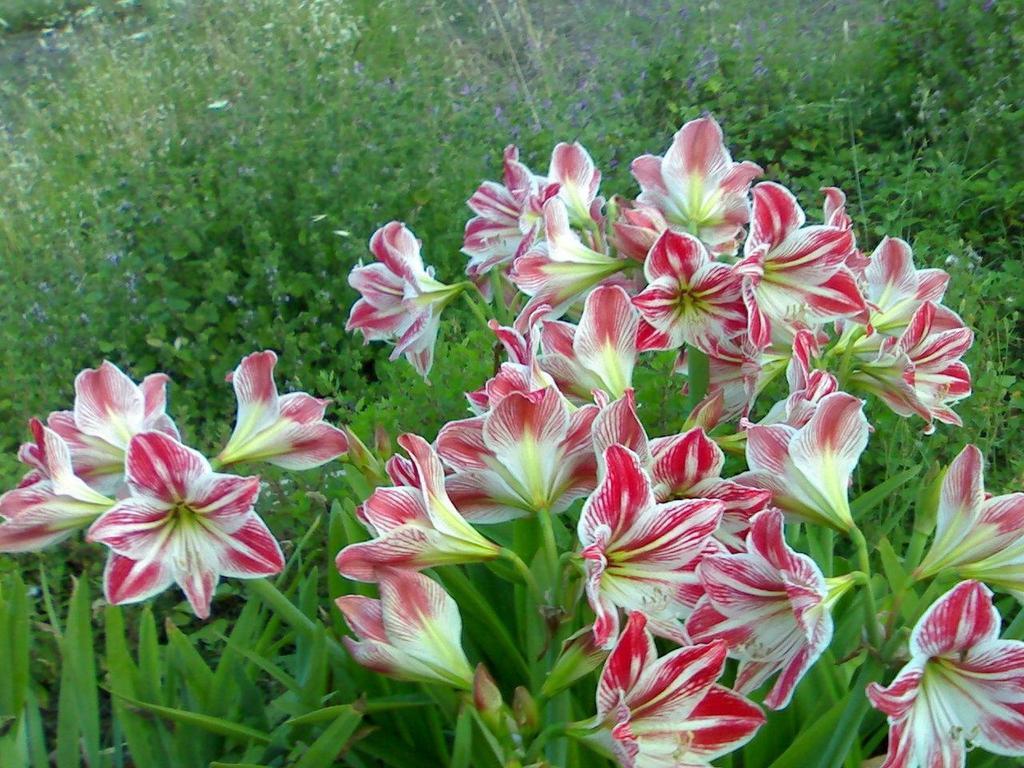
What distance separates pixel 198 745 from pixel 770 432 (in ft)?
3.07

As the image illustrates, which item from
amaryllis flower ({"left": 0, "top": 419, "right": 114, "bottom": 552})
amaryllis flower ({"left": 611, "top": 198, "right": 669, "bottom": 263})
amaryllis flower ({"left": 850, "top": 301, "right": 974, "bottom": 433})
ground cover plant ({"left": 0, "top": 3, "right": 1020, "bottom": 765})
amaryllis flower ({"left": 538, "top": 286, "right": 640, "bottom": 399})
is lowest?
ground cover plant ({"left": 0, "top": 3, "right": 1020, "bottom": 765})

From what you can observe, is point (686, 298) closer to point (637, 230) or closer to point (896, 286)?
point (637, 230)

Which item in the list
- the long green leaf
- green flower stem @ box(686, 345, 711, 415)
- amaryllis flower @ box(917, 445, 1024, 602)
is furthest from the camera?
green flower stem @ box(686, 345, 711, 415)

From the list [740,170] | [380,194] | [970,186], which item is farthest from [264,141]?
[740,170]

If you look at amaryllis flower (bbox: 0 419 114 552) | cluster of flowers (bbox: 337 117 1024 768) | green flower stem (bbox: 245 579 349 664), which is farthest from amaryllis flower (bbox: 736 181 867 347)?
amaryllis flower (bbox: 0 419 114 552)

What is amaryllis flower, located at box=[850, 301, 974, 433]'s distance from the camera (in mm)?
1345

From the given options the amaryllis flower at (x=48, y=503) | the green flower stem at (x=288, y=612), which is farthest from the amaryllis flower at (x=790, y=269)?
the amaryllis flower at (x=48, y=503)

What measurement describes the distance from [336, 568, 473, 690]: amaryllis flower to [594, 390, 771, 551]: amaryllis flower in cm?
22

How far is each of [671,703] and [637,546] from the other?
0.14 m

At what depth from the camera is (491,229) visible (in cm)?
174

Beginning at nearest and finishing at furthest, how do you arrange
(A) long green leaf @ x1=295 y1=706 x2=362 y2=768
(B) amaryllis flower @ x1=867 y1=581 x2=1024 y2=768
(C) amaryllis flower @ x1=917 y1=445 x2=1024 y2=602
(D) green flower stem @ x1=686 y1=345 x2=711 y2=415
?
(B) amaryllis flower @ x1=867 y1=581 x2=1024 y2=768, (C) amaryllis flower @ x1=917 y1=445 x2=1024 y2=602, (A) long green leaf @ x1=295 y1=706 x2=362 y2=768, (D) green flower stem @ x1=686 y1=345 x2=711 y2=415

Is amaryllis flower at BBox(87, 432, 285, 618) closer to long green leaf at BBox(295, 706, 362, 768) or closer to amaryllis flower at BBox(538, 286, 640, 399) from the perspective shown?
long green leaf at BBox(295, 706, 362, 768)

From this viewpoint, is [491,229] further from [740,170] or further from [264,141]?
[264,141]

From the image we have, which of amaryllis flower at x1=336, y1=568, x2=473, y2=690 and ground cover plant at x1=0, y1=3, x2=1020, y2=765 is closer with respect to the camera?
amaryllis flower at x1=336, y1=568, x2=473, y2=690
